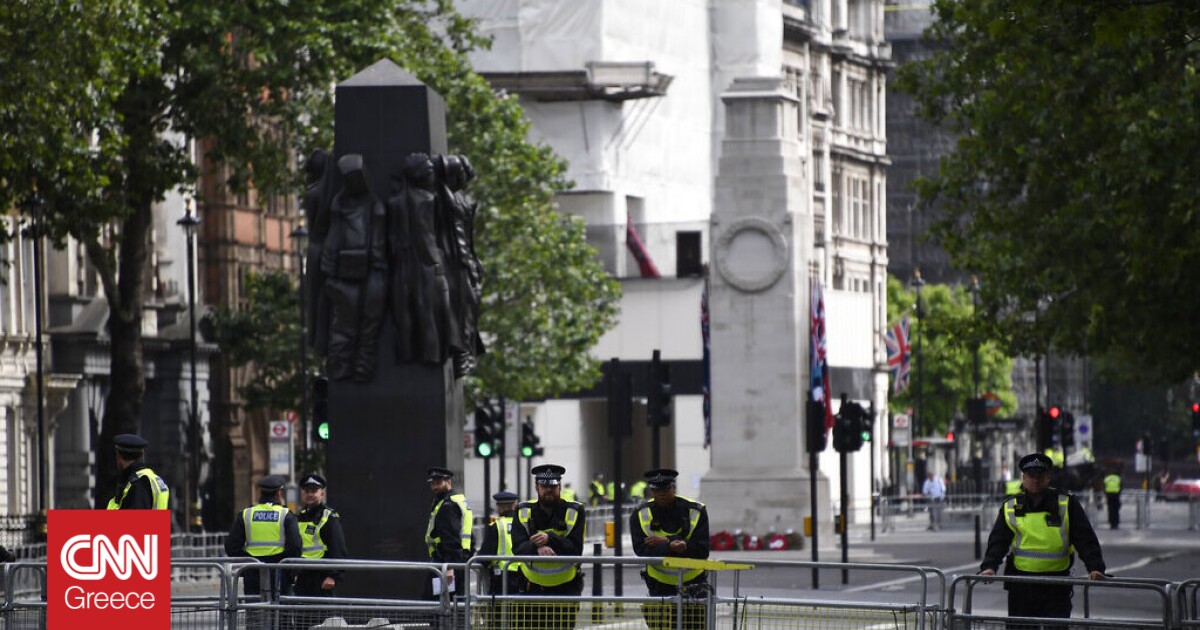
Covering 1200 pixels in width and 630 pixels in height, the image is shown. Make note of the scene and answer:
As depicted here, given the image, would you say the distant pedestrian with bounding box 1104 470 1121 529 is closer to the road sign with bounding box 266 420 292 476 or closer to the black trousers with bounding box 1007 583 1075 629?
the road sign with bounding box 266 420 292 476

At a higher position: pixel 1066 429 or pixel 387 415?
pixel 387 415

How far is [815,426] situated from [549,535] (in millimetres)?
20366

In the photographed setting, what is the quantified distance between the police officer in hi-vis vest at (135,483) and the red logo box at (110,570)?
4.64 meters

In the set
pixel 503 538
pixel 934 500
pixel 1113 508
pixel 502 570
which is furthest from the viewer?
pixel 934 500

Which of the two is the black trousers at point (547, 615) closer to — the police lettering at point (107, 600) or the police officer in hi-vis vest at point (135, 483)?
the police officer in hi-vis vest at point (135, 483)

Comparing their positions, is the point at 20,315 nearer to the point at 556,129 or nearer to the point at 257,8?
the point at 257,8

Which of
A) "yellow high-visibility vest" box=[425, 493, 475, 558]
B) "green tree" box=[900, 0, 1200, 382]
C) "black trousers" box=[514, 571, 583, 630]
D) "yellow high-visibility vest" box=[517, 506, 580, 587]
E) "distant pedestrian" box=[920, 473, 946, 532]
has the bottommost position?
"distant pedestrian" box=[920, 473, 946, 532]

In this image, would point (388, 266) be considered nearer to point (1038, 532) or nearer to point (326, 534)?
point (326, 534)

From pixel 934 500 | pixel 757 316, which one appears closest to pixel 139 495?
pixel 757 316

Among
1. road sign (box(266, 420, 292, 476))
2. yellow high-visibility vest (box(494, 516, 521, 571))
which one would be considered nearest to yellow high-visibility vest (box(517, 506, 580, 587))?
yellow high-visibility vest (box(494, 516, 521, 571))

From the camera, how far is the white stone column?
49562 millimetres

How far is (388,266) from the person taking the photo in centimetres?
2530

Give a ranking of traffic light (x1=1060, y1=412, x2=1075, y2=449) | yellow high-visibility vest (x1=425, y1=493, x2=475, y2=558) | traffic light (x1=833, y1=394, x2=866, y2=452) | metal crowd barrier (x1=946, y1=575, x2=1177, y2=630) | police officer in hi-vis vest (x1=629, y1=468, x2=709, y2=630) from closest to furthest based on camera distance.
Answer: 1. metal crowd barrier (x1=946, y1=575, x2=1177, y2=630)
2. police officer in hi-vis vest (x1=629, y1=468, x2=709, y2=630)
3. yellow high-visibility vest (x1=425, y1=493, x2=475, y2=558)
4. traffic light (x1=833, y1=394, x2=866, y2=452)
5. traffic light (x1=1060, y1=412, x2=1075, y2=449)

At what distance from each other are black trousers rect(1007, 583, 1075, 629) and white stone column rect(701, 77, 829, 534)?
1226 inches
